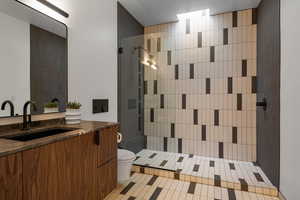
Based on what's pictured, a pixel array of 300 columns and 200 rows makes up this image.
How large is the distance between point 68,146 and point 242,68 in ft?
8.84

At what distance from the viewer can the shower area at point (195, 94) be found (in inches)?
100

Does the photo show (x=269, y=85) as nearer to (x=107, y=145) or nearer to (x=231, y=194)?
(x=231, y=194)

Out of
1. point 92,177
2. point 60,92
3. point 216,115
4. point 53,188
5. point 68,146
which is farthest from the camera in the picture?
point 216,115

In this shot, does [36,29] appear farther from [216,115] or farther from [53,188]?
[216,115]

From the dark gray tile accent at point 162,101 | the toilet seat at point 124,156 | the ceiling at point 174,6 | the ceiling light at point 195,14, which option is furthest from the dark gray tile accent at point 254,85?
the toilet seat at point 124,156

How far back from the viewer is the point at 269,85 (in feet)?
6.44

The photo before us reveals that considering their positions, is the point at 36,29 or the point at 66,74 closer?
the point at 36,29

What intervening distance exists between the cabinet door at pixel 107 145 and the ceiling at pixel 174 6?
Result: 6.40 ft

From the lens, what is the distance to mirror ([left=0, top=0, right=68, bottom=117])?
1.20 meters

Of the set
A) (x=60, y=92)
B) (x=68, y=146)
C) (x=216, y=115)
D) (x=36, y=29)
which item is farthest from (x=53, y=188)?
(x=216, y=115)

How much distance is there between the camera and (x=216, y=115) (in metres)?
2.75

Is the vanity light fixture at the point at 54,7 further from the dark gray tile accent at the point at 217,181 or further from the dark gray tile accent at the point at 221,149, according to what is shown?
the dark gray tile accent at the point at 221,149

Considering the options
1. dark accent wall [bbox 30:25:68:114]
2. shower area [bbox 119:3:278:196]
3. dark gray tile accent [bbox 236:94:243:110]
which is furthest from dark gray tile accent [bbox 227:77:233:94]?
dark accent wall [bbox 30:25:68:114]

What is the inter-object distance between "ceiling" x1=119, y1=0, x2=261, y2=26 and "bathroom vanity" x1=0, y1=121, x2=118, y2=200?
6.34 feet
